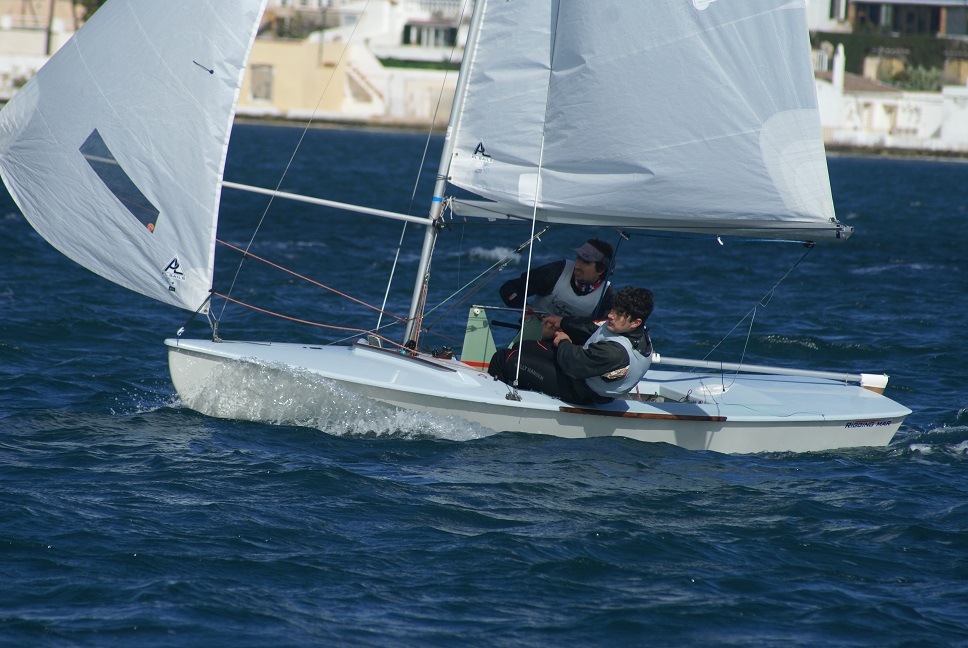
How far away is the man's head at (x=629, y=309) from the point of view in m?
7.14

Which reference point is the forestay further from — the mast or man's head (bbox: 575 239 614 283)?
man's head (bbox: 575 239 614 283)

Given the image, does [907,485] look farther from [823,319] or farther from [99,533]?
[823,319]

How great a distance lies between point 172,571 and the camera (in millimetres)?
5438

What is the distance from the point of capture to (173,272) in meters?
7.44

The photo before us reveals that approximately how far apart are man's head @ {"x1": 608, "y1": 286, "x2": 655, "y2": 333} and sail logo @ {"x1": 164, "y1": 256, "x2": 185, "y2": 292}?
2.75 m

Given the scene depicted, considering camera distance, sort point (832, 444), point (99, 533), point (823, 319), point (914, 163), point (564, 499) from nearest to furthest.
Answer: point (99, 533) → point (564, 499) → point (832, 444) → point (823, 319) → point (914, 163)

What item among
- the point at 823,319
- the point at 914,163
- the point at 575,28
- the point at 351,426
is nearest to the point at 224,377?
the point at 351,426

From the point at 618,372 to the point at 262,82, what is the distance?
69637 mm

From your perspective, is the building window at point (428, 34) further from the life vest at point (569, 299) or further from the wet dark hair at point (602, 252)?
the wet dark hair at point (602, 252)

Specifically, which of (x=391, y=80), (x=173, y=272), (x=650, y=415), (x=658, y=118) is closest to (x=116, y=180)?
(x=173, y=272)

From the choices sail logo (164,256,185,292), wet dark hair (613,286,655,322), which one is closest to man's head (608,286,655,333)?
wet dark hair (613,286,655,322)

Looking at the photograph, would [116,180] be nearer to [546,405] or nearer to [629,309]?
[546,405]

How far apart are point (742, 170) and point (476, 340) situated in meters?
2.20

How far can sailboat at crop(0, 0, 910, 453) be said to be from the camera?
7438 millimetres
